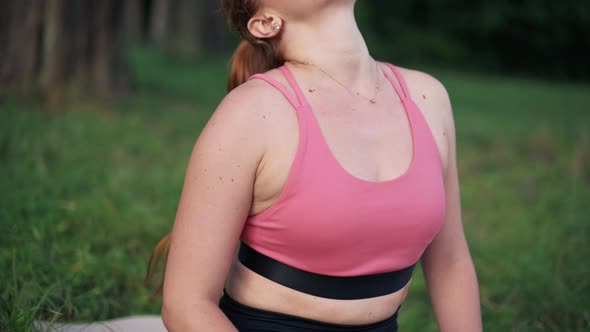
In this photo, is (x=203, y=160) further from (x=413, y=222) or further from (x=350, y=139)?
(x=413, y=222)

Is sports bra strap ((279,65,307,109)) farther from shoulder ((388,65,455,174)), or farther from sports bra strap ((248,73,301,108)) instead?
shoulder ((388,65,455,174))

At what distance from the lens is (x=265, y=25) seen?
5.57ft

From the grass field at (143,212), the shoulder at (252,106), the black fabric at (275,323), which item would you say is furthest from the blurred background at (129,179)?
the shoulder at (252,106)

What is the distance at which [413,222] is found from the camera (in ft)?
5.16

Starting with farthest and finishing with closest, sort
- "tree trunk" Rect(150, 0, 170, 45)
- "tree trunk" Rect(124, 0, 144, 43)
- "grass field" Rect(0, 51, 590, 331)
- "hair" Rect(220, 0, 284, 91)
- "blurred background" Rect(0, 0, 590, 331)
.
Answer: "tree trunk" Rect(150, 0, 170, 45), "tree trunk" Rect(124, 0, 144, 43), "blurred background" Rect(0, 0, 590, 331), "grass field" Rect(0, 51, 590, 331), "hair" Rect(220, 0, 284, 91)

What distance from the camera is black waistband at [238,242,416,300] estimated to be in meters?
1.57

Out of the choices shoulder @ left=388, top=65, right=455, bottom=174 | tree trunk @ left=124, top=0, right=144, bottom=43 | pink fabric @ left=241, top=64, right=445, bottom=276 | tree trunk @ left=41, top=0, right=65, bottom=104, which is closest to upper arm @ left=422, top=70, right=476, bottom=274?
shoulder @ left=388, top=65, right=455, bottom=174

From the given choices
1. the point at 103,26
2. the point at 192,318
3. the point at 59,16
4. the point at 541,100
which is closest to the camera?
the point at 192,318

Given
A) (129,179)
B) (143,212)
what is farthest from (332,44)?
(129,179)

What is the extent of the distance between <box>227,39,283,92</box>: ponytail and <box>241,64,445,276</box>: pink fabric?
194 mm

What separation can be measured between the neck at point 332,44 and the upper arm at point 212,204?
281 millimetres

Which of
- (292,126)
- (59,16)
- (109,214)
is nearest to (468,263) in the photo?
(292,126)

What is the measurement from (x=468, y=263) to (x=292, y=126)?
2.22 feet

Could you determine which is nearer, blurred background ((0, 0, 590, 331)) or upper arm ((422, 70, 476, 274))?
upper arm ((422, 70, 476, 274))
